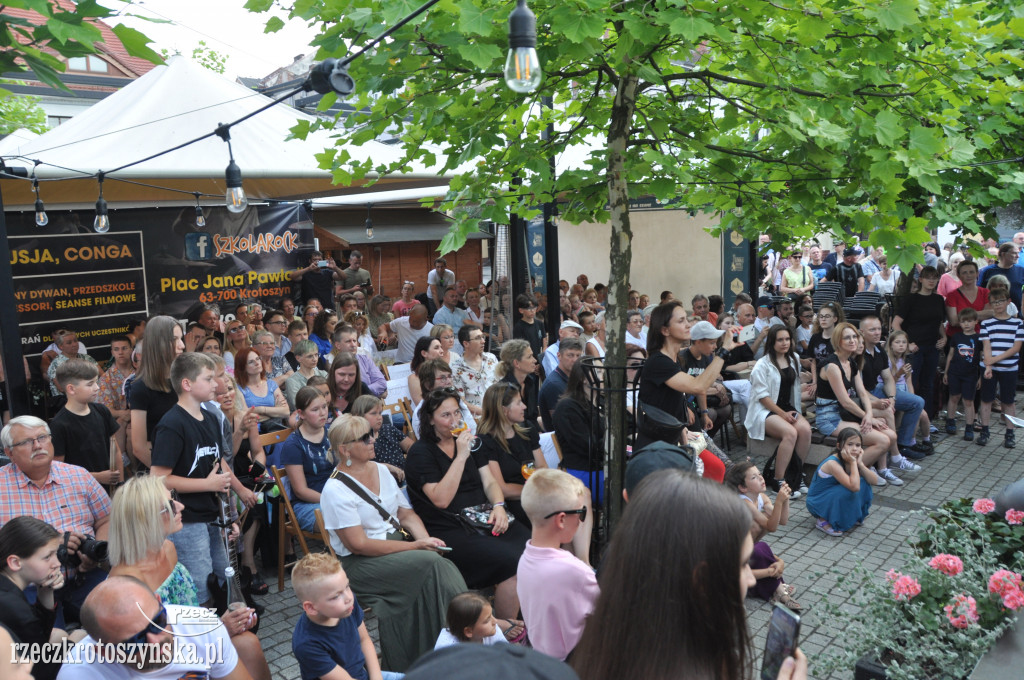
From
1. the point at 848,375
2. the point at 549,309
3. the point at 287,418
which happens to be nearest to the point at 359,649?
the point at 287,418

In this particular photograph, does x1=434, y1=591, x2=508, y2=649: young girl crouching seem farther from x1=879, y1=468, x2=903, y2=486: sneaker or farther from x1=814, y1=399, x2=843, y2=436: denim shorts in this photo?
x1=879, y1=468, x2=903, y2=486: sneaker

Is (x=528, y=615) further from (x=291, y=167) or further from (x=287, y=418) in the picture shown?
(x=291, y=167)

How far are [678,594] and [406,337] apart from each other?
8756mm

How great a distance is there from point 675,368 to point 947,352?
7.59m

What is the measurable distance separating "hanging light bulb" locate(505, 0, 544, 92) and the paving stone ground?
9.82 ft

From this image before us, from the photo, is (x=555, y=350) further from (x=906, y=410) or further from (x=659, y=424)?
(x=906, y=410)

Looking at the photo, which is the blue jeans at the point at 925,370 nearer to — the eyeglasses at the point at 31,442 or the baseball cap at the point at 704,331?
the baseball cap at the point at 704,331

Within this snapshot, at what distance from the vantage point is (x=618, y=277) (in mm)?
4629

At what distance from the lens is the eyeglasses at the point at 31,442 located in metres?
4.39

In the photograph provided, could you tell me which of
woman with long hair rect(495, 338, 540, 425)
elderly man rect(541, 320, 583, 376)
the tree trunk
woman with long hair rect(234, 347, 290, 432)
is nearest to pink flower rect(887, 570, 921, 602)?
the tree trunk

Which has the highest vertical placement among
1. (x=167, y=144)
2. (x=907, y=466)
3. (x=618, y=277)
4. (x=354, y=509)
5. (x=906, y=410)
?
(x=167, y=144)

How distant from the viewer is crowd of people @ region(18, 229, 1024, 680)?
2.01 m

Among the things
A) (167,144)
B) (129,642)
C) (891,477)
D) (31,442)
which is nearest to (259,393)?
(31,442)

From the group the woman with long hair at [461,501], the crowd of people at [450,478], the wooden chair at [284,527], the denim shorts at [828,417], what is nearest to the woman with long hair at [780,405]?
the crowd of people at [450,478]
